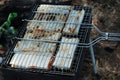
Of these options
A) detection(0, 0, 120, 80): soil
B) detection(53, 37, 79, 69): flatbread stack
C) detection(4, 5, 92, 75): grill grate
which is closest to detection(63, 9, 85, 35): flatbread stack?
detection(4, 5, 92, 75): grill grate

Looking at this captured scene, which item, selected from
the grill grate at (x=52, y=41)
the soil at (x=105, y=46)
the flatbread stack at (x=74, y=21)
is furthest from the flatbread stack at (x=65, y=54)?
the soil at (x=105, y=46)

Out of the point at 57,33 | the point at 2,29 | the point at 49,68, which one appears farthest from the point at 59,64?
the point at 2,29

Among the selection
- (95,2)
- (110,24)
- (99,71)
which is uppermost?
(95,2)

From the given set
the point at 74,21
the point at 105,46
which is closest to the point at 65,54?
the point at 74,21

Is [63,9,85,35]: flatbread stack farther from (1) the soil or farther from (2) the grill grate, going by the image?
(1) the soil

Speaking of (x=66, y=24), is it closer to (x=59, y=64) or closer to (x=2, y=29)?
(x=59, y=64)

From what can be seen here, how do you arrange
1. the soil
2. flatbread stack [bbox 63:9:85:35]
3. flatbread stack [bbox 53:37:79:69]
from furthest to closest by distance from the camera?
1. the soil
2. flatbread stack [bbox 63:9:85:35]
3. flatbread stack [bbox 53:37:79:69]

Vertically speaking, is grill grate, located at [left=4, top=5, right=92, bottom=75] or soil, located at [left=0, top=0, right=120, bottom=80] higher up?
grill grate, located at [left=4, top=5, right=92, bottom=75]
